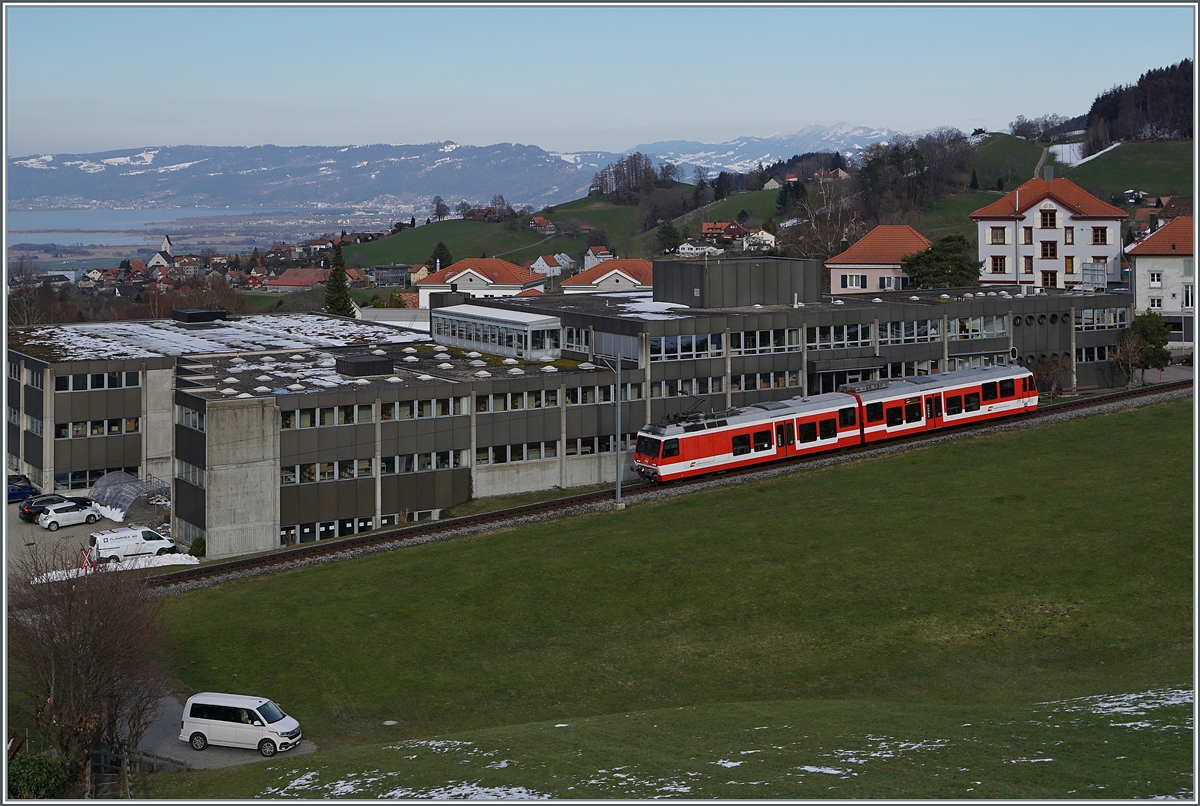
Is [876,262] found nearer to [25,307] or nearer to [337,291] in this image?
[337,291]

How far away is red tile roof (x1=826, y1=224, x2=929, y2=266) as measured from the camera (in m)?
114

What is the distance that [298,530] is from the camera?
57.7m

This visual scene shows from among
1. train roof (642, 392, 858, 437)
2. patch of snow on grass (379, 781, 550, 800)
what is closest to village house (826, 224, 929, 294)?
train roof (642, 392, 858, 437)

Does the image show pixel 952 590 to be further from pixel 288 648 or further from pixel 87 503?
pixel 87 503

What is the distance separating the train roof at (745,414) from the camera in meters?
60.5

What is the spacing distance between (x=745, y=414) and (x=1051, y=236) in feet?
172

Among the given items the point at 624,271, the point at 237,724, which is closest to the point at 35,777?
the point at 237,724

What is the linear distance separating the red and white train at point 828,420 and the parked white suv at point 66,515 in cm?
2778

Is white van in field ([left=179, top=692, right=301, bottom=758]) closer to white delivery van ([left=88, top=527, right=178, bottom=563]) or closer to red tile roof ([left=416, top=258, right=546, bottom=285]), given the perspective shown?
white delivery van ([left=88, top=527, right=178, bottom=563])

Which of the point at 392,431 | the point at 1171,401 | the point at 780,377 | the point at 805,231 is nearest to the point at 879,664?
the point at 392,431

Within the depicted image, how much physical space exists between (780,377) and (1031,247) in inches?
1664

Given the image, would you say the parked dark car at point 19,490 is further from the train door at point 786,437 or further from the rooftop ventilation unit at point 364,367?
the train door at point 786,437

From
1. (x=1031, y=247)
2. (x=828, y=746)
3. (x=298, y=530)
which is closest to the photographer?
(x=828, y=746)

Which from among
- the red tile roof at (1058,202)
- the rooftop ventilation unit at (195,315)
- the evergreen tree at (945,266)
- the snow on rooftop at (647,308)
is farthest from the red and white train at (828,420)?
the rooftop ventilation unit at (195,315)
